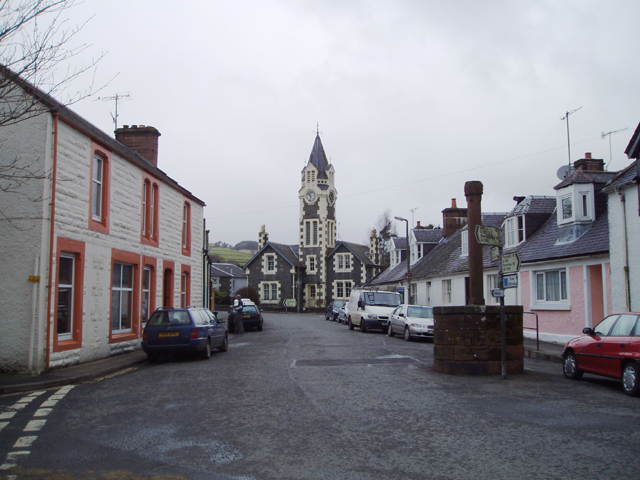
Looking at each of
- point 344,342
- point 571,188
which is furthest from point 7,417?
point 571,188

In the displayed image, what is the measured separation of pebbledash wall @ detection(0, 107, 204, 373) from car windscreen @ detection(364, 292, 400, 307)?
13950 mm

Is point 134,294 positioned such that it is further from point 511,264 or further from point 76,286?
point 511,264

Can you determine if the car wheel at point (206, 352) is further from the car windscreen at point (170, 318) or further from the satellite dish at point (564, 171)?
the satellite dish at point (564, 171)

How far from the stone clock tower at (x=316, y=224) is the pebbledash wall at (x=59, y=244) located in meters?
52.3

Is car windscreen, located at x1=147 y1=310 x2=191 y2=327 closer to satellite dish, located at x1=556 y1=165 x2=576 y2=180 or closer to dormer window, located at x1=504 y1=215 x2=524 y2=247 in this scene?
dormer window, located at x1=504 y1=215 x2=524 y2=247

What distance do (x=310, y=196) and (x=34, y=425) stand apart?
210ft

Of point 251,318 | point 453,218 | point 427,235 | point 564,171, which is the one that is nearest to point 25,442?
point 564,171

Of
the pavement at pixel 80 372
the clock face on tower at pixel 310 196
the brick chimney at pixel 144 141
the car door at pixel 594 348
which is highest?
the clock face on tower at pixel 310 196

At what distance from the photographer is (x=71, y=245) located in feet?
46.4

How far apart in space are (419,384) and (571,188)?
13.7 meters

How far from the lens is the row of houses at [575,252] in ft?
54.5

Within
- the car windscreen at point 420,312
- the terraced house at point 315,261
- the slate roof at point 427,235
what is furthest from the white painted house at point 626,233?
the terraced house at point 315,261

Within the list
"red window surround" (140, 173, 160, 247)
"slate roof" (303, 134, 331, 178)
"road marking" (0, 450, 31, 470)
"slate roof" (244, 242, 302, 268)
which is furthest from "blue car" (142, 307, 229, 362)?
"slate roof" (303, 134, 331, 178)

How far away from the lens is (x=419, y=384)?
1089cm
